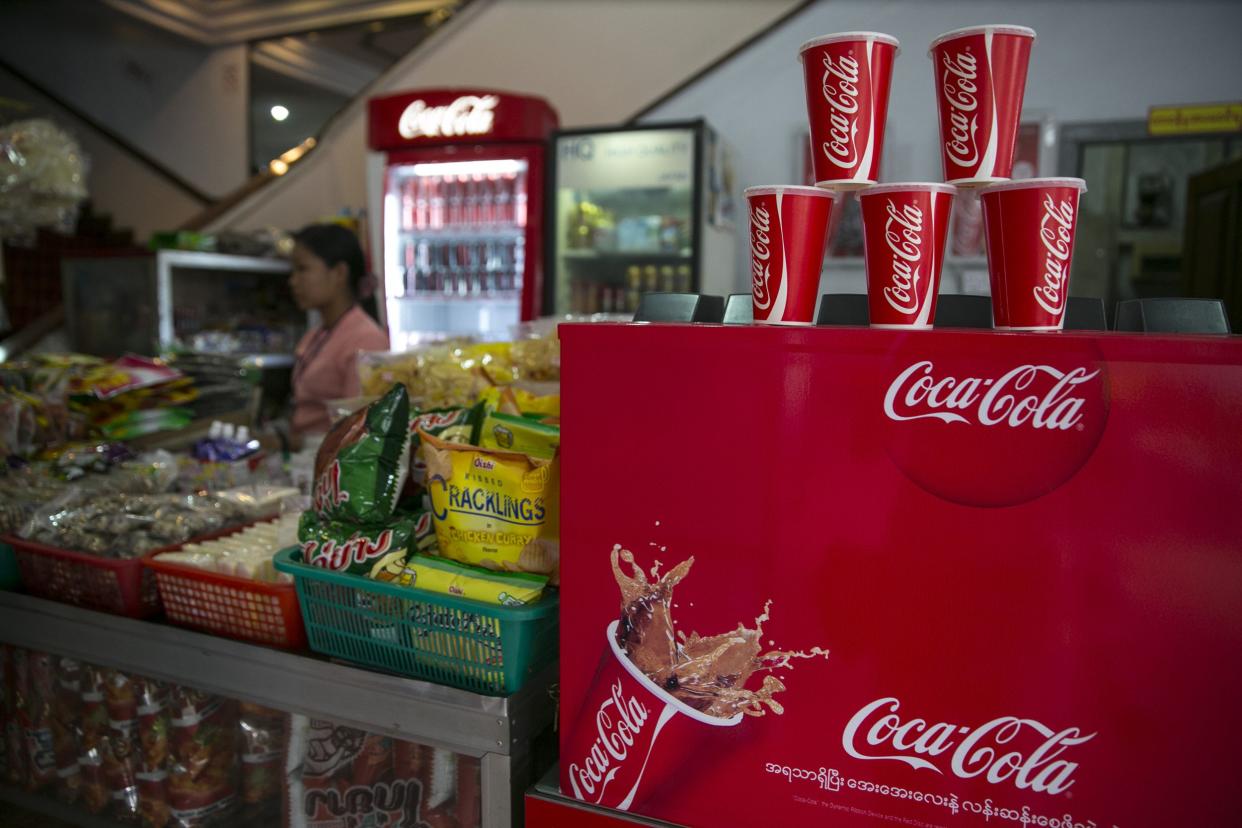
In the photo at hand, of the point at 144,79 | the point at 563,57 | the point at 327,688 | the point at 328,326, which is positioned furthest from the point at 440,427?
the point at 144,79

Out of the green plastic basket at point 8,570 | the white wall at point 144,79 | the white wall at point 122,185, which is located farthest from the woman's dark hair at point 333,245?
the white wall at point 122,185

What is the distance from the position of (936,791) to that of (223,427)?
6.77ft

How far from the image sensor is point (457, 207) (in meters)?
4.59

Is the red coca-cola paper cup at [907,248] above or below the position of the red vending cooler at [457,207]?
below

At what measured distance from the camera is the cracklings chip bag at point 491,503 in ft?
3.70

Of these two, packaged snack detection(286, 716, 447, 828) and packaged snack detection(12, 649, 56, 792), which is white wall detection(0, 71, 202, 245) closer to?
packaged snack detection(12, 649, 56, 792)

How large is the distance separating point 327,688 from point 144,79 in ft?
25.7

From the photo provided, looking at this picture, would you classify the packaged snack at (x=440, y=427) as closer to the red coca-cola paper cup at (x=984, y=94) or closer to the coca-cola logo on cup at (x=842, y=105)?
the coca-cola logo on cup at (x=842, y=105)

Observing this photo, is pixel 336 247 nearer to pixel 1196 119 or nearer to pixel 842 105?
pixel 842 105

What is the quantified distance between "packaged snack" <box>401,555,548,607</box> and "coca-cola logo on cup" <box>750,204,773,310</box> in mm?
491

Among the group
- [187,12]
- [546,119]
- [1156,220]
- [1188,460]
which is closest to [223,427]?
[1188,460]

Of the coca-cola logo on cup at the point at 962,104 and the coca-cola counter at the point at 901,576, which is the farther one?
the coca-cola logo on cup at the point at 962,104

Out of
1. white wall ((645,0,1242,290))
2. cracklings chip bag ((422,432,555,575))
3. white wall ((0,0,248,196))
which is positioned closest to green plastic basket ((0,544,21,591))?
cracklings chip bag ((422,432,555,575))

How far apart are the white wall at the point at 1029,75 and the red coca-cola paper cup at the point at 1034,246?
11.3 ft
